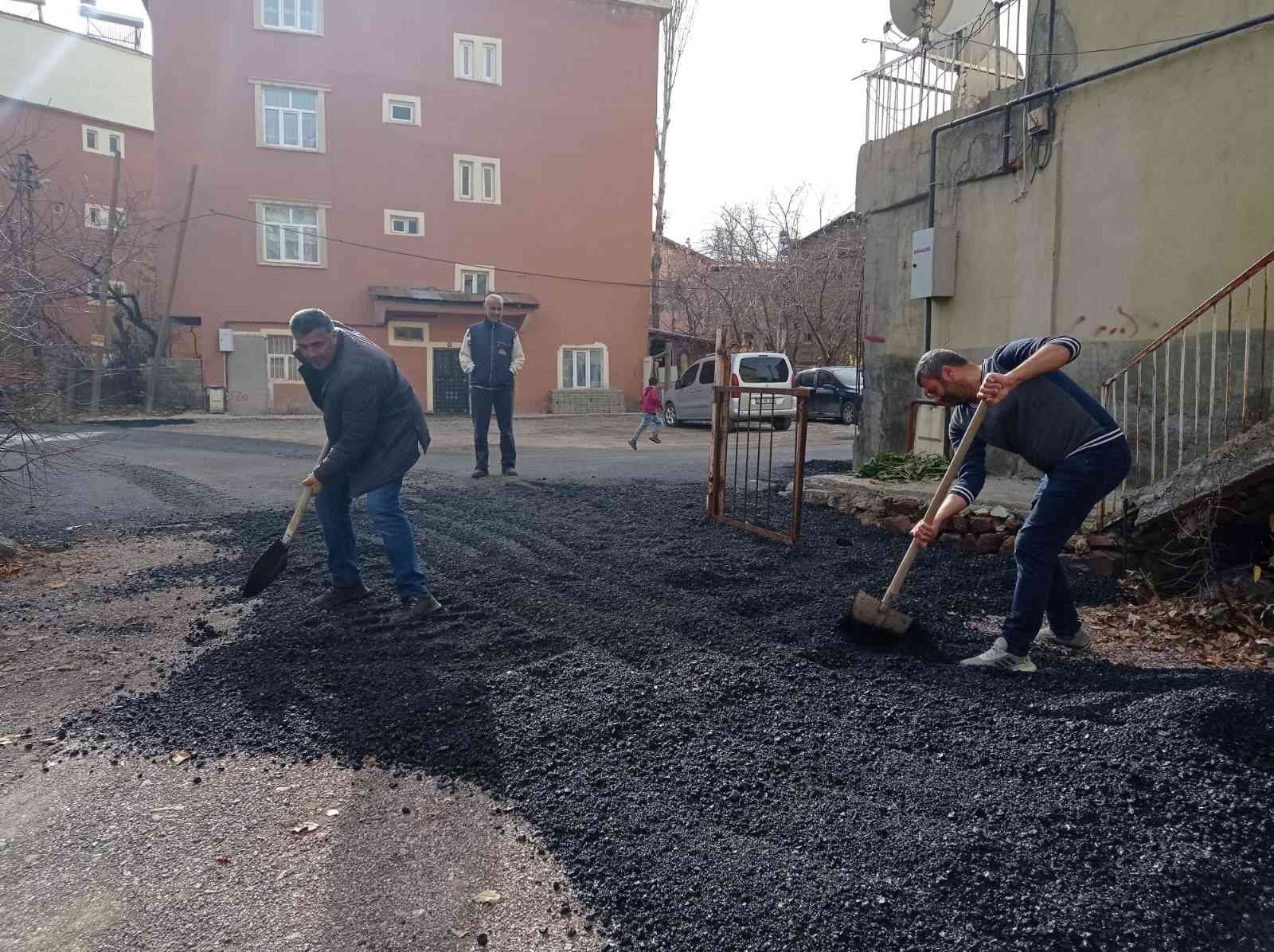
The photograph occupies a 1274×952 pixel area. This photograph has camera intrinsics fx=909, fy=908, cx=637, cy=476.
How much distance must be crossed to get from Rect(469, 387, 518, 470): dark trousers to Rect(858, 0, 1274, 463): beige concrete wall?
4068 millimetres

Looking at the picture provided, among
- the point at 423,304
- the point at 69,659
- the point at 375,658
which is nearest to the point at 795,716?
the point at 375,658

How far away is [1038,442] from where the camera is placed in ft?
12.5

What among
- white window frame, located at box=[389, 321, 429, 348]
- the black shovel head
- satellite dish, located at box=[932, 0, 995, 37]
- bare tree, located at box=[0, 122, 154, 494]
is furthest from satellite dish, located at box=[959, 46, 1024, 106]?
white window frame, located at box=[389, 321, 429, 348]

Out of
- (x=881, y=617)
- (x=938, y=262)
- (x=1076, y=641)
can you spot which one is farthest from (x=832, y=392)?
(x=881, y=617)

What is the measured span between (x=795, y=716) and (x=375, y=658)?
6.18 feet

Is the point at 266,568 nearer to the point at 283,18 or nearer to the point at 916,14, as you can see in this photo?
the point at 916,14

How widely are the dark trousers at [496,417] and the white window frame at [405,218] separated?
16.6 metres

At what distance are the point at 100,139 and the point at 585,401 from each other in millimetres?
19317

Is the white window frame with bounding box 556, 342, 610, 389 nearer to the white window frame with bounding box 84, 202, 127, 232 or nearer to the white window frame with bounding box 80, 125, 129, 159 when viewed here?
the white window frame with bounding box 84, 202, 127, 232

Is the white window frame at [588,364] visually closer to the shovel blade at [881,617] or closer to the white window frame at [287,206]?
the white window frame at [287,206]

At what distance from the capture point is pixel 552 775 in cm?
296

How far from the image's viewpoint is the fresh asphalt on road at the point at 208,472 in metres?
7.69

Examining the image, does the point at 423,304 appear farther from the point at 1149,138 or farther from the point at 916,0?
the point at 1149,138

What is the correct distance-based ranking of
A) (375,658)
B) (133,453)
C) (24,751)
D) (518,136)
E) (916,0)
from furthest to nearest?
(518,136), (133,453), (916,0), (375,658), (24,751)
